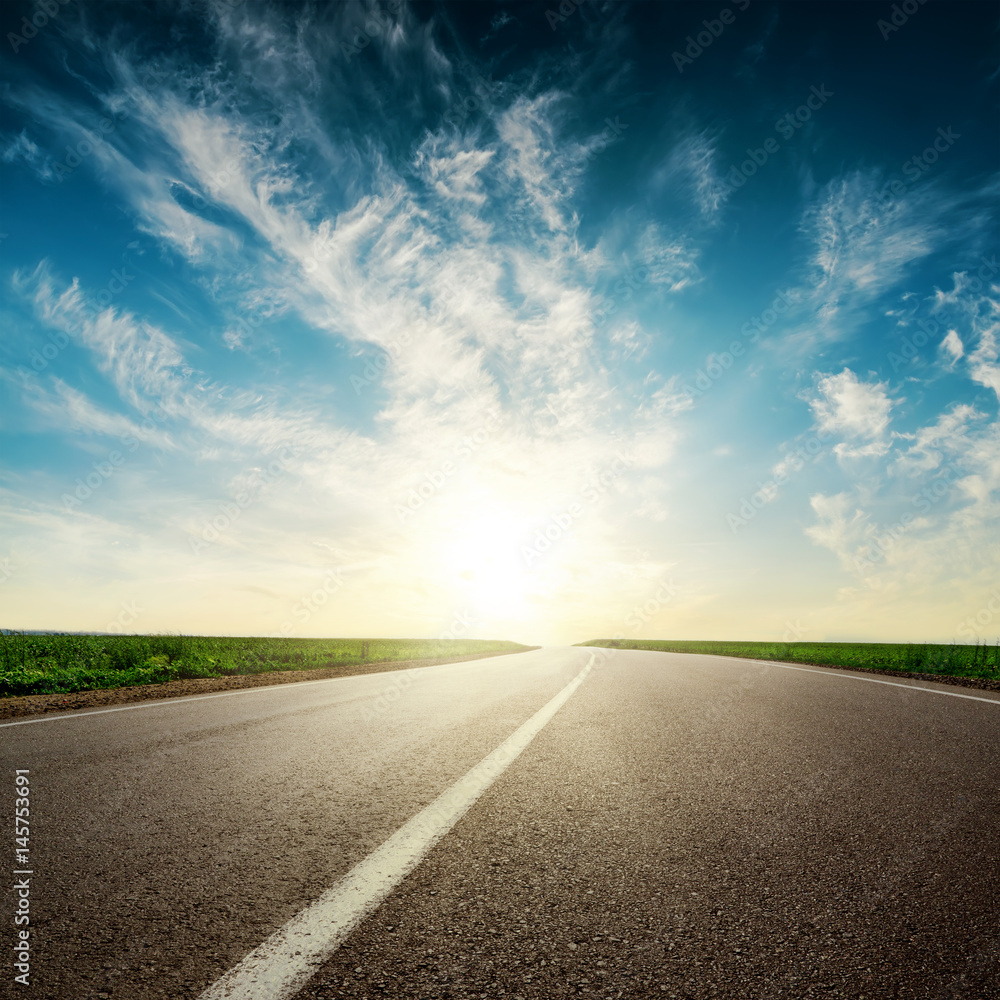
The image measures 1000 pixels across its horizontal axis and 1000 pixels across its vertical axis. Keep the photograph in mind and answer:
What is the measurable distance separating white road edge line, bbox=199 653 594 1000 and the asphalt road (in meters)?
0.05

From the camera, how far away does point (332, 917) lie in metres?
1.95

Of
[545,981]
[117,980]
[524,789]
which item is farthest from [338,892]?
[524,789]

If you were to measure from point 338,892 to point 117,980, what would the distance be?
0.70 metres

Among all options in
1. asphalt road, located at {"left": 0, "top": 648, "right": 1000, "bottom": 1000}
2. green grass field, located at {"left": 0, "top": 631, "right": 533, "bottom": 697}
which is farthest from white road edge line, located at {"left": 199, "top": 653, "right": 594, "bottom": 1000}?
green grass field, located at {"left": 0, "top": 631, "right": 533, "bottom": 697}

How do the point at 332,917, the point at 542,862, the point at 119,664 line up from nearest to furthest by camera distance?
the point at 332,917 → the point at 542,862 → the point at 119,664

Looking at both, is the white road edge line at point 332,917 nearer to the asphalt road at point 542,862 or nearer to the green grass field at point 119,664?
the asphalt road at point 542,862

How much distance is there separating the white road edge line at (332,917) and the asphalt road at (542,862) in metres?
0.05

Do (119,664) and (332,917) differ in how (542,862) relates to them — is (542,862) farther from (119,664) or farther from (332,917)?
(119,664)

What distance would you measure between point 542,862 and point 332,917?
→ 95 cm

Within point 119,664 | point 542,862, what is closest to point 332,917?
point 542,862

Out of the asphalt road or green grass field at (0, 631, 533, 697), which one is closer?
the asphalt road

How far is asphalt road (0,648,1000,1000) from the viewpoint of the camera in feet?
5.59

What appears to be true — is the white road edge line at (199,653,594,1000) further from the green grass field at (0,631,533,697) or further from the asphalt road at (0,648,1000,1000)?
the green grass field at (0,631,533,697)

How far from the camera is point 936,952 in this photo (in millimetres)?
1827
